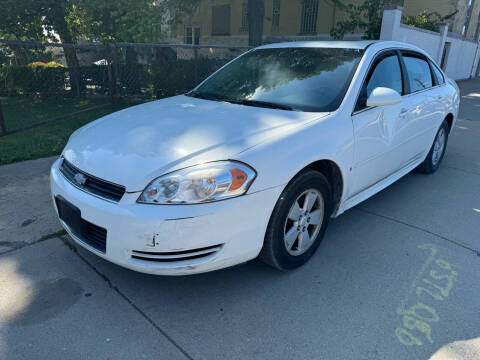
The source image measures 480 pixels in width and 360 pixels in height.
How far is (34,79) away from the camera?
35.1 ft

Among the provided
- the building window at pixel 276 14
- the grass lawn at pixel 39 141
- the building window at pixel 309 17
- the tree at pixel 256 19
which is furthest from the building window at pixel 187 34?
the grass lawn at pixel 39 141

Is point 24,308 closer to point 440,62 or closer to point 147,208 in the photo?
point 147,208

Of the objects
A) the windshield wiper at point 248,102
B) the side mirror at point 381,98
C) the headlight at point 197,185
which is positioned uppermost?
the side mirror at point 381,98

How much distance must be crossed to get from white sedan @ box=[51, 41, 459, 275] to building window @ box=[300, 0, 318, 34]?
21.9 metres

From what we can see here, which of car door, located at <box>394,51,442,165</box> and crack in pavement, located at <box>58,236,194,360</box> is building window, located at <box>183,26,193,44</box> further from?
crack in pavement, located at <box>58,236,194,360</box>

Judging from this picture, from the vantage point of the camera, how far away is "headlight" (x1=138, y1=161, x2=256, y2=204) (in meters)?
2.11

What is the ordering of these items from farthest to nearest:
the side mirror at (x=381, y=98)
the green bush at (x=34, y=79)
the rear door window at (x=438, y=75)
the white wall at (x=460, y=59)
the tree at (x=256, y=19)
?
the white wall at (x=460, y=59) → the tree at (x=256, y=19) → the green bush at (x=34, y=79) → the rear door window at (x=438, y=75) → the side mirror at (x=381, y=98)

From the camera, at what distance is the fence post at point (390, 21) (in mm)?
12734

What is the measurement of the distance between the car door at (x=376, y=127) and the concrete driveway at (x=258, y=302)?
1.84ft

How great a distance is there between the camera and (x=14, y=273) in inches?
105

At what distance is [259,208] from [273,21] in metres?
26.0

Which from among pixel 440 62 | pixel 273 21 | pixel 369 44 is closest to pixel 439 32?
pixel 440 62

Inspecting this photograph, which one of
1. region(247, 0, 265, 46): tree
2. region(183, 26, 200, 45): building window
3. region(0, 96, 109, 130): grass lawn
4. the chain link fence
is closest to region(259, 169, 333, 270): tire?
region(0, 96, 109, 130): grass lawn

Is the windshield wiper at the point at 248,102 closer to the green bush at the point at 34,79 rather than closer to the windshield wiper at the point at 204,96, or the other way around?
the windshield wiper at the point at 204,96
